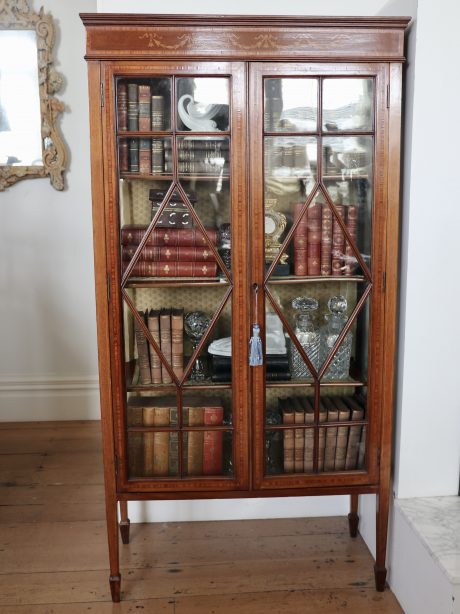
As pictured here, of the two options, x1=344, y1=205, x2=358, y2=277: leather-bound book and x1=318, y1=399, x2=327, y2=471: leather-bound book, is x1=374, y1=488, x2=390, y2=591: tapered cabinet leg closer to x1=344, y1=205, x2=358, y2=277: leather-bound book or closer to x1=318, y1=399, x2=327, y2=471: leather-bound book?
x1=318, y1=399, x2=327, y2=471: leather-bound book

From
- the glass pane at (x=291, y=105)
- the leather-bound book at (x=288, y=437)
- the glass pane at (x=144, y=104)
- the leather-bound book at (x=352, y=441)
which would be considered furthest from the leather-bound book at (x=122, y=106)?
the leather-bound book at (x=352, y=441)

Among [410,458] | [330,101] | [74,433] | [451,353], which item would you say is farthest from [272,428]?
[74,433]

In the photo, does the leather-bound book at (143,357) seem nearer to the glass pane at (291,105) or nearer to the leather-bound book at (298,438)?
the leather-bound book at (298,438)

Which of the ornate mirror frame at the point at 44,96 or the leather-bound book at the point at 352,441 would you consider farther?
the ornate mirror frame at the point at 44,96

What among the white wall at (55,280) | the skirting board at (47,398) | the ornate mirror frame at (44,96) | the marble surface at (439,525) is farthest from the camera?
the skirting board at (47,398)

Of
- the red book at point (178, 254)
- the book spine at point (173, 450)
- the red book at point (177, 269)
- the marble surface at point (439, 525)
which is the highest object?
the red book at point (178, 254)

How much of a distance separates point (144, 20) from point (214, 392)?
3.63 feet

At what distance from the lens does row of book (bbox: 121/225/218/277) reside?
175cm

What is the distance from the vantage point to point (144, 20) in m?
1.62

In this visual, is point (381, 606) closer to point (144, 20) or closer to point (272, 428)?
point (272, 428)

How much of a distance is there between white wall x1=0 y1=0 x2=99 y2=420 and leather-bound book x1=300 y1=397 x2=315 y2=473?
74.1 inches

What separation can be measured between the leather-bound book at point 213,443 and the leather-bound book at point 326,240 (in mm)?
551

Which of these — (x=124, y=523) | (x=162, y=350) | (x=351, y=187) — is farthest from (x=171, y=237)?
(x=124, y=523)

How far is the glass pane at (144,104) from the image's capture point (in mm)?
1683
